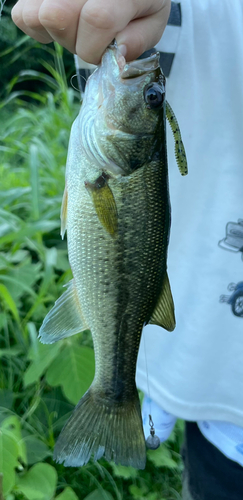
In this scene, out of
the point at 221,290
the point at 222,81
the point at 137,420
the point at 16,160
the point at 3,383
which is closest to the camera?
the point at 137,420

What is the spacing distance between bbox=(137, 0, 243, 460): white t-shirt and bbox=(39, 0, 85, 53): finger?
0.38m

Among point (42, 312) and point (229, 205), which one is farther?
point (42, 312)

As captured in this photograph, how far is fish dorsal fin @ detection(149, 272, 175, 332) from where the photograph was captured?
937 millimetres

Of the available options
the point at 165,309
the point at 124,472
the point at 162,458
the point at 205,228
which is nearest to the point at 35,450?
the point at 124,472

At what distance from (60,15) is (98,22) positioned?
75 millimetres

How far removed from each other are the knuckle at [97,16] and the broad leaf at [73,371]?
113 centimetres

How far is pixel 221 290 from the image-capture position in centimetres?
126

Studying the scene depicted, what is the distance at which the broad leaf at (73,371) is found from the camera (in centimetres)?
138

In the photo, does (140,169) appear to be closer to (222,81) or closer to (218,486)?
(222,81)

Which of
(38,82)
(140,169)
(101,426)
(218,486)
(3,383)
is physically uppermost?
(38,82)

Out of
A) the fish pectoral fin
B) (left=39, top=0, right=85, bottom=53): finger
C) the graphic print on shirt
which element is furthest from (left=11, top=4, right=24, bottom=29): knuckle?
the graphic print on shirt

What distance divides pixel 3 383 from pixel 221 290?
1.19 meters

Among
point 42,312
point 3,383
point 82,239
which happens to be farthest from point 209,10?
point 3,383

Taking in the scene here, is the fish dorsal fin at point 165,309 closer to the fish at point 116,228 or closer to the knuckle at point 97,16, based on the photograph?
the fish at point 116,228
